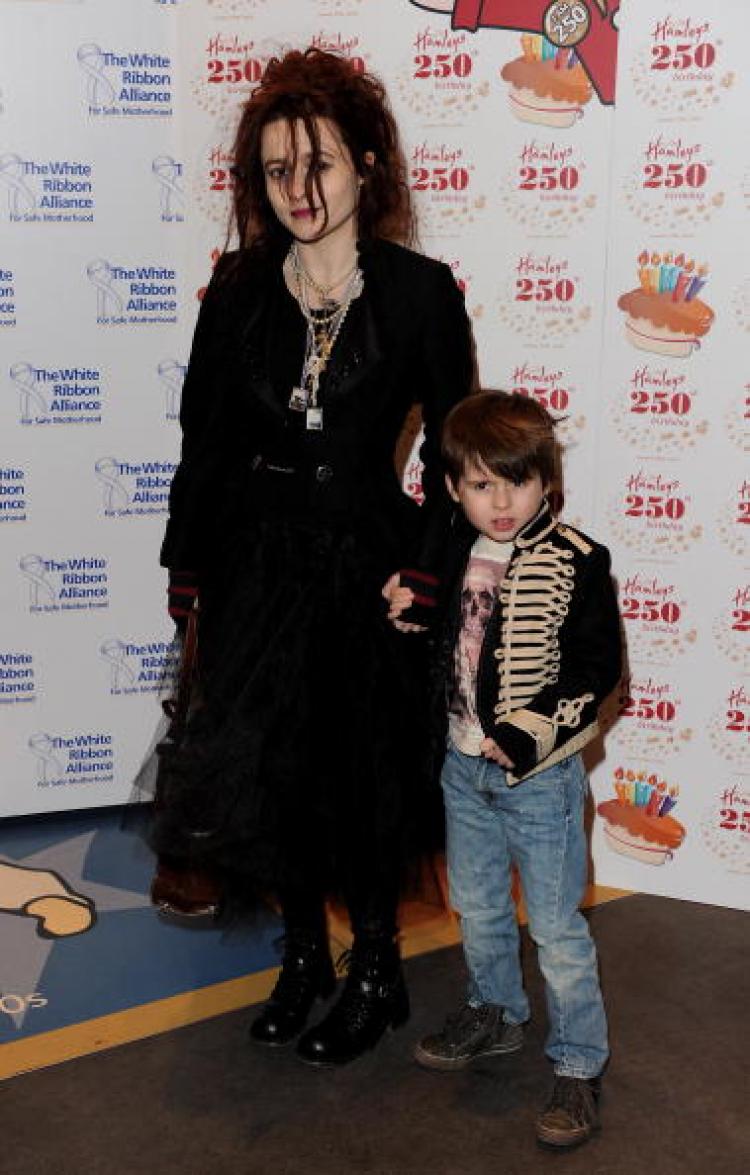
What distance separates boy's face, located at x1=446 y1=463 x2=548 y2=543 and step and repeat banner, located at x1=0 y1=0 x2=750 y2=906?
107 cm

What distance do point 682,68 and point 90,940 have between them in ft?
8.66

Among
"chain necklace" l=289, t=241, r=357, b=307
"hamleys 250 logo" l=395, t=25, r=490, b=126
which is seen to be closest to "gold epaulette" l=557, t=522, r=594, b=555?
"chain necklace" l=289, t=241, r=357, b=307

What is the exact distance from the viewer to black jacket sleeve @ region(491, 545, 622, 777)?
2418 mm

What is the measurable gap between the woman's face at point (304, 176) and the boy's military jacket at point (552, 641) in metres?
0.75

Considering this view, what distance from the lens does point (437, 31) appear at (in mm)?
3447

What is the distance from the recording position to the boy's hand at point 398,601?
2.61 m

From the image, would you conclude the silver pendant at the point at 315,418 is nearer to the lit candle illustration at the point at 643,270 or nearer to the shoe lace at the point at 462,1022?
the lit candle illustration at the point at 643,270

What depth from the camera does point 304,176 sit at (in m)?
2.62

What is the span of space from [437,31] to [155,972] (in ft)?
8.22

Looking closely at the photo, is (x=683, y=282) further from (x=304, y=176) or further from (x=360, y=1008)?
(x=360, y=1008)

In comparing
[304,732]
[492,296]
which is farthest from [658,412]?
[304,732]

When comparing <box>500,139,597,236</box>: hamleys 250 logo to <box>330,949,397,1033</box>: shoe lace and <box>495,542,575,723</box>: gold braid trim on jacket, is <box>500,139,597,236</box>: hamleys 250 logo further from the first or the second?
<box>330,949,397,1033</box>: shoe lace

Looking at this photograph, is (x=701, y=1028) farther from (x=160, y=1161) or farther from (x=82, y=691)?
(x=82, y=691)

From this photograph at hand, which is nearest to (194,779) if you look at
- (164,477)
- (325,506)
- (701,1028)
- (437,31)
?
(325,506)
